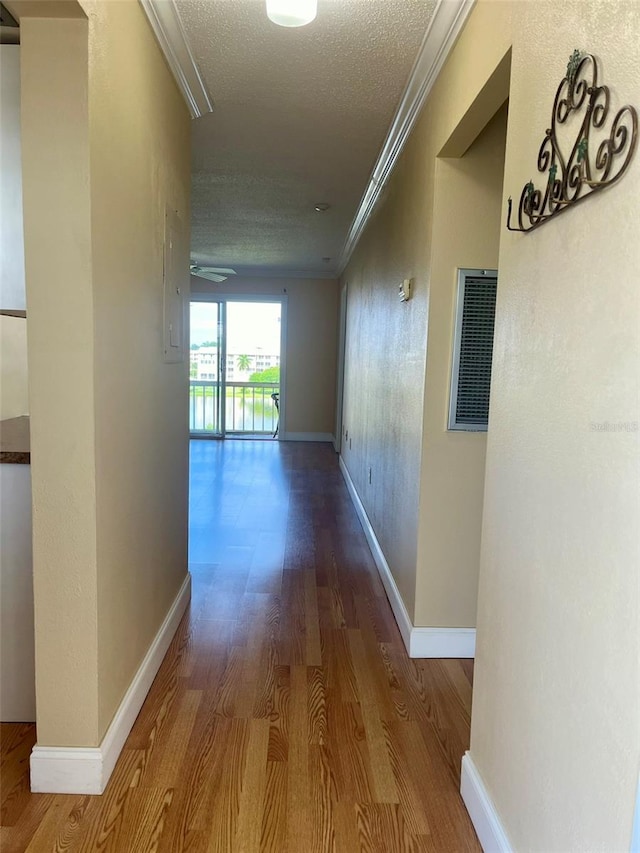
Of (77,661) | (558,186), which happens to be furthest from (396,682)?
(558,186)

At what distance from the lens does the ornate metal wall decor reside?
2.94 feet

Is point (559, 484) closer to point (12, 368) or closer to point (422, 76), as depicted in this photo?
point (422, 76)

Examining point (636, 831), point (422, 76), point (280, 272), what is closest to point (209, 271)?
point (280, 272)

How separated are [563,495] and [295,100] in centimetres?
219

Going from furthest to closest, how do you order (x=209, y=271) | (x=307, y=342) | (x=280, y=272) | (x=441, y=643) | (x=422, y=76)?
(x=307, y=342) < (x=280, y=272) < (x=209, y=271) < (x=441, y=643) < (x=422, y=76)

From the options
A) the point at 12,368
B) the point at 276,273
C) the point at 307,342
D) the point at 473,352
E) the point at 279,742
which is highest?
the point at 276,273

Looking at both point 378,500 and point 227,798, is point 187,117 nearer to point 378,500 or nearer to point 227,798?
point 378,500

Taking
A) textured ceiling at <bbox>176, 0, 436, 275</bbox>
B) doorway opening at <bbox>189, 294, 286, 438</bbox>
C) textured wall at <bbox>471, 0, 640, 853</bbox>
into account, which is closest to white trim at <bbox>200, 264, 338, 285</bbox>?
doorway opening at <bbox>189, 294, 286, 438</bbox>

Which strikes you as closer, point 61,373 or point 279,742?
point 61,373

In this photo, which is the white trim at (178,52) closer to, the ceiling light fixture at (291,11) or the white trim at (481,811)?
the ceiling light fixture at (291,11)

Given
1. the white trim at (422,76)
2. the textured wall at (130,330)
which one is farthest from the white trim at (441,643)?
the white trim at (422,76)

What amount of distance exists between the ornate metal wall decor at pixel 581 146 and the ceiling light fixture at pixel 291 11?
89 centimetres

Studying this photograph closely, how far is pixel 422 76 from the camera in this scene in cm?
218

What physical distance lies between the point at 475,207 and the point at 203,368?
20.6ft
